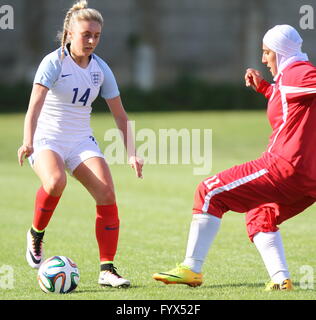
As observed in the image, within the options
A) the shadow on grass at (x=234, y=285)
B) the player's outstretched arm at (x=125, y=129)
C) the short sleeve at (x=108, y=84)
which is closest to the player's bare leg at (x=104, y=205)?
the player's outstretched arm at (x=125, y=129)

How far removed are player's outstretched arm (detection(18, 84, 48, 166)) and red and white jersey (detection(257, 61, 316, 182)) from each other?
194 cm

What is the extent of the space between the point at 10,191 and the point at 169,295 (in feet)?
26.1

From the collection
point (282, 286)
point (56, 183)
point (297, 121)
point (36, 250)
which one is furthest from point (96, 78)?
point (282, 286)

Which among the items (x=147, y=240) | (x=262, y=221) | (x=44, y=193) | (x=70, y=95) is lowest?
(x=147, y=240)

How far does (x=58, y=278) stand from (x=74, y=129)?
1.41m

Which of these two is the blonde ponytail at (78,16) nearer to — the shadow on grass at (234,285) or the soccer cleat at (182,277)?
the soccer cleat at (182,277)

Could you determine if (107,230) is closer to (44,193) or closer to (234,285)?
(44,193)

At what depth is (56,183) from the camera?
709cm

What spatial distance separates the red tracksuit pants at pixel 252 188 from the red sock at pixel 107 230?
0.83 meters

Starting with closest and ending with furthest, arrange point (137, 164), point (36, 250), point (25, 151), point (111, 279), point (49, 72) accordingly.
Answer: point (25, 151) → point (111, 279) → point (49, 72) → point (137, 164) → point (36, 250)

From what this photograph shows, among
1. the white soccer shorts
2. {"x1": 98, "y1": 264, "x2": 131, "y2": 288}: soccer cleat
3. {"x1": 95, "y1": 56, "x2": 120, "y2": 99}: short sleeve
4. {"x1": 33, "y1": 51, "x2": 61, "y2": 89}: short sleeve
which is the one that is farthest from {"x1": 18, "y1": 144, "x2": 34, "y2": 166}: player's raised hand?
{"x1": 98, "y1": 264, "x2": 131, "y2": 288}: soccer cleat

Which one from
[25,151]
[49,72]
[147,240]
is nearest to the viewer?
[25,151]

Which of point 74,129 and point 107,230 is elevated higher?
point 74,129
